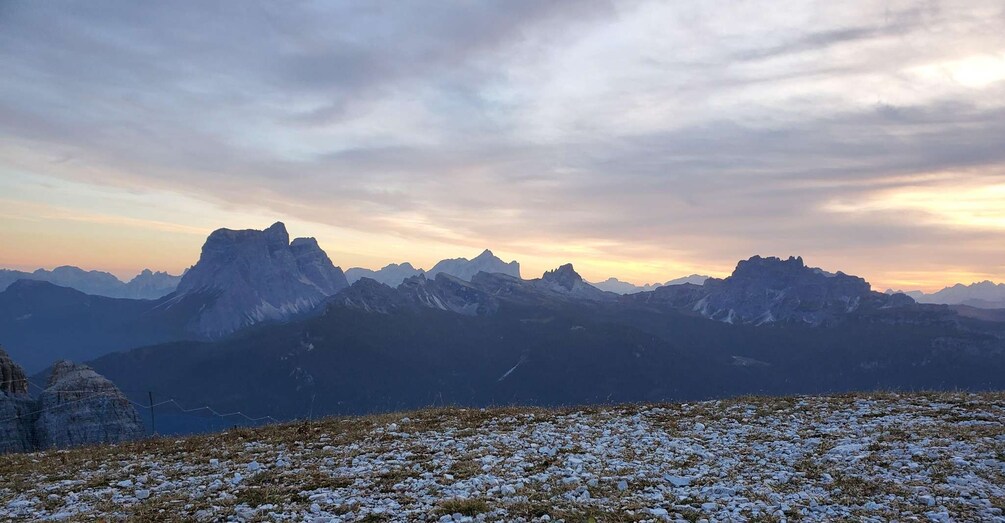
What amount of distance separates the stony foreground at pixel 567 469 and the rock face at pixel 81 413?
26.8 meters

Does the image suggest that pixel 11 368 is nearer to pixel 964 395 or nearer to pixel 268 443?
pixel 268 443

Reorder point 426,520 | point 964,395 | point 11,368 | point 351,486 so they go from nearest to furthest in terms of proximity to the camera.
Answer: point 426,520
point 351,486
point 964,395
point 11,368

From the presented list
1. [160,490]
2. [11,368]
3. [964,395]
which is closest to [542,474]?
[160,490]

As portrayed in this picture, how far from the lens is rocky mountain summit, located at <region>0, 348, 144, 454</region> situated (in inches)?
1629

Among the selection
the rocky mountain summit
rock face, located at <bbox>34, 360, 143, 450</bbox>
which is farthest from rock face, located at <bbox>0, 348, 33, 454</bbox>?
rock face, located at <bbox>34, 360, 143, 450</bbox>

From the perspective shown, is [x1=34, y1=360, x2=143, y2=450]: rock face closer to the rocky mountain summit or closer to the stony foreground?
the rocky mountain summit

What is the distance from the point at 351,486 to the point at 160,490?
600 centimetres

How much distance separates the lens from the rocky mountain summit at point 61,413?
41375 mm

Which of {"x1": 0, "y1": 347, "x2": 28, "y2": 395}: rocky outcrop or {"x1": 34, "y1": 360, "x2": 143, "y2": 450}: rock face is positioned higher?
{"x1": 0, "y1": 347, "x2": 28, "y2": 395}: rocky outcrop

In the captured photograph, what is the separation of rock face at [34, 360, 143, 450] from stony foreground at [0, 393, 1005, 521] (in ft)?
88.0

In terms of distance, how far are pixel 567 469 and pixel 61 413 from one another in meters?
52.1

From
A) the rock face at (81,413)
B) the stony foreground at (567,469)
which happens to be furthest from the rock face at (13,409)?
the stony foreground at (567,469)

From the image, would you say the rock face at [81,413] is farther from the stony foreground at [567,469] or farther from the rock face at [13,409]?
the stony foreground at [567,469]

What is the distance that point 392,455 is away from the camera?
1955 centimetres
